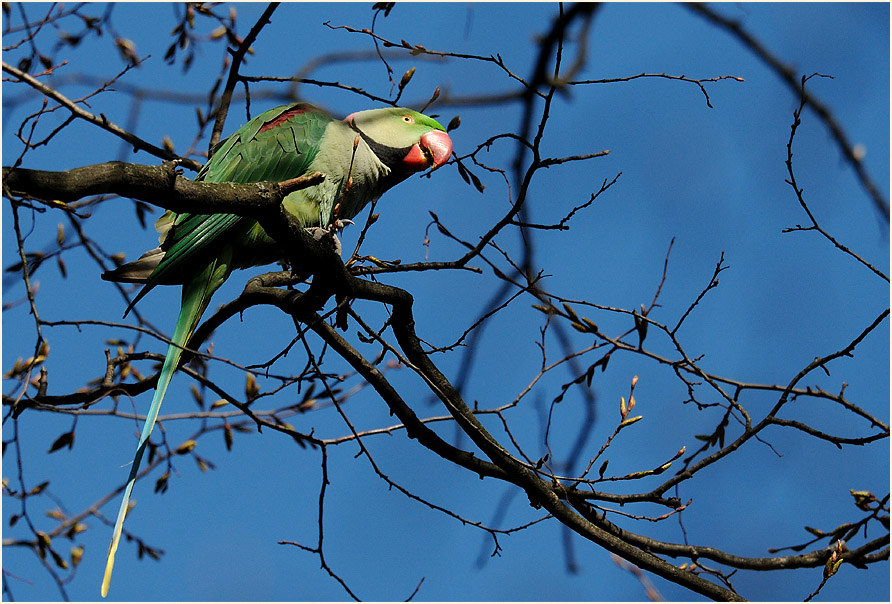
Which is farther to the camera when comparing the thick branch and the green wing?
the green wing

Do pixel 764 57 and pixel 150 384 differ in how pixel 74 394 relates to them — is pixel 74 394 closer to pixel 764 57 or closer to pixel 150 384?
pixel 150 384

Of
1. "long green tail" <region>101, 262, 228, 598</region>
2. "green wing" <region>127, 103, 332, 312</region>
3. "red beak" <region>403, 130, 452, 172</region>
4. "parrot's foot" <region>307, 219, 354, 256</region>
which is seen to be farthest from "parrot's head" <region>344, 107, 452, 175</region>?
"long green tail" <region>101, 262, 228, 598</region>

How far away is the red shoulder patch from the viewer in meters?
3.73

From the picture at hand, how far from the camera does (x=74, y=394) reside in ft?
9.51

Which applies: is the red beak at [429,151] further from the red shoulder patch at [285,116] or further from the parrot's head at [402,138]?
the red shoulder patch at [285,116]

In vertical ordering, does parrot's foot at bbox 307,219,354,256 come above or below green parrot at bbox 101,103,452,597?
below

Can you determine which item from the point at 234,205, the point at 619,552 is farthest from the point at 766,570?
the point at 234,205

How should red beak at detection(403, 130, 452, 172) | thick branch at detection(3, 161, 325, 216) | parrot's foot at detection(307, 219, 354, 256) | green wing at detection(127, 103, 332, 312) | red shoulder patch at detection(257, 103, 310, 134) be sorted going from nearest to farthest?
thick branch at detection(3, 161, 325, 216), parrot's foot at detection(307, 219, 354, 256), green wing at detection(127, 103, 332, 312), red shoulder patch at detection(257, 103, 310, 134), red beak at detection(403, 130, 452, 172)

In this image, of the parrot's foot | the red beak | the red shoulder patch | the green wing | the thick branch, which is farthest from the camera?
the red beak

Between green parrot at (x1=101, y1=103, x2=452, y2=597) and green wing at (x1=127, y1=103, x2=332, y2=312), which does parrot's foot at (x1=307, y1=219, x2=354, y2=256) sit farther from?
green wing at (x1=127, y1=103, x2=332, y2=312)

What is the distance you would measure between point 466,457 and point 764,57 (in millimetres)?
1785

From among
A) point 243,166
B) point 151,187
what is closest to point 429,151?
point 243,166

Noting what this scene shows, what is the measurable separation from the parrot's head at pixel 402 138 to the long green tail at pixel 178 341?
1102 mm

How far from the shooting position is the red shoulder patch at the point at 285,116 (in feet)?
12.3
